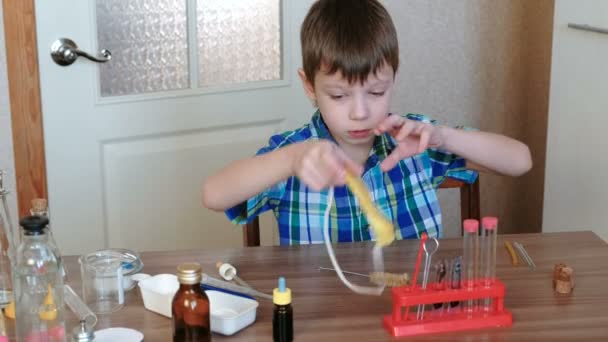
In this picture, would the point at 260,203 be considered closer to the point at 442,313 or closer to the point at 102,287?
the point at 102,287

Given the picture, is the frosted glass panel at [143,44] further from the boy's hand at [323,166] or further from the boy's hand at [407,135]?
the boy's hand at [323,166]

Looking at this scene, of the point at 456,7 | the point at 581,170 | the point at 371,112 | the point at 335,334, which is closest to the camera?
the point at 335,334

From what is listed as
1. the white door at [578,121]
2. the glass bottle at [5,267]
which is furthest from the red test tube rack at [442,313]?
the white door at [578,121]

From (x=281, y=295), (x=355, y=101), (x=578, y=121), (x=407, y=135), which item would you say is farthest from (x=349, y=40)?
(x=578, y=121)

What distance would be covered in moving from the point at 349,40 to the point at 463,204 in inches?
21.3

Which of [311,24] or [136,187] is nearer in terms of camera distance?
[311,24]

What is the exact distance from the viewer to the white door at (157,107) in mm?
2480

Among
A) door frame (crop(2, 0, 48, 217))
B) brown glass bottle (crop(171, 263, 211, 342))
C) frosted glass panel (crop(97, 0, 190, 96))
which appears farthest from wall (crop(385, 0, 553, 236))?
brown glass bottle (crop(171, 263, 211, 342))

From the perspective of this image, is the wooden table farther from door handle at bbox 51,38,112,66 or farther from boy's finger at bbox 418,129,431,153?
door handle at bbox 51,38,112,66

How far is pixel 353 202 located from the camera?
1835 millimetres

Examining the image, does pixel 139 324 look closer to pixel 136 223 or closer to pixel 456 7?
pixel 136 223

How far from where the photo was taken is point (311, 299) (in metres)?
1.48

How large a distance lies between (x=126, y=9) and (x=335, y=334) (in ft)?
4.90

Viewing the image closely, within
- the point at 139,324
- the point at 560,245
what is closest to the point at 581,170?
the point at 560,245
